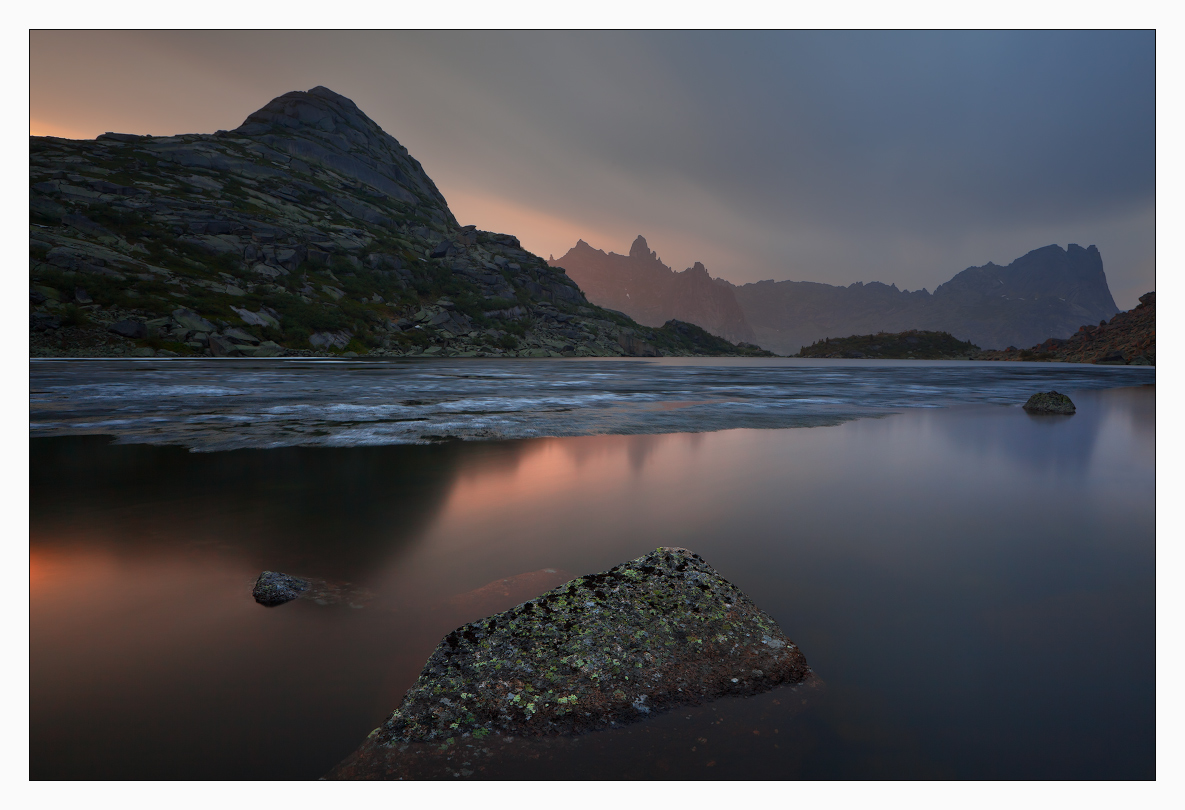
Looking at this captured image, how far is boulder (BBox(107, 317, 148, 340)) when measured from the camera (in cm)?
8081

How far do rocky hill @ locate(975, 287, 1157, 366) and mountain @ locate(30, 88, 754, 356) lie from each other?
409 ft

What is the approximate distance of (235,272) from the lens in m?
122

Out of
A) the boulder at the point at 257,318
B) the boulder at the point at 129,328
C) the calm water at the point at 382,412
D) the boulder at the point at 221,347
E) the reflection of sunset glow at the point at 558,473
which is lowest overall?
the reflection of sunset glow at the point at 558,473

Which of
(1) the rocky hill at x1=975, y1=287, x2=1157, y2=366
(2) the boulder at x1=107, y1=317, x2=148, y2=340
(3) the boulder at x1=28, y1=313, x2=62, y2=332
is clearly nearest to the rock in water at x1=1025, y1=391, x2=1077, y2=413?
(1) the rocky hill at x1=975, y1=287, x2=1157, y2=366

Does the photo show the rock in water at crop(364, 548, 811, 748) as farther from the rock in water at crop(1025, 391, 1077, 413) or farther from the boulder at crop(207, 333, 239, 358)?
the boulder at crop(207, 333, 239, 358)

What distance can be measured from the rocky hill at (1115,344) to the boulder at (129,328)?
162m

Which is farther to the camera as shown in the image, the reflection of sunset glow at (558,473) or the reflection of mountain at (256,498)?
the reflection of sunset glow at (558,473)

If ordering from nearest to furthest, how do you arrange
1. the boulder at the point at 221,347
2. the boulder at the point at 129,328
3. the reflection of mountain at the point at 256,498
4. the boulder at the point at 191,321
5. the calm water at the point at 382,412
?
the reflection of mountain at the point at 256,498 < the calm water at the point at 382,412 < the boulder at the point at 129,328 < the boulder at the point at 221,347 < the boulder at the point at 191,321

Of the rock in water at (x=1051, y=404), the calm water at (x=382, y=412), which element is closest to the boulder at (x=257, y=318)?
the calm water at (x=382, y=412)

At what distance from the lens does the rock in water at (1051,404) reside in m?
23.1

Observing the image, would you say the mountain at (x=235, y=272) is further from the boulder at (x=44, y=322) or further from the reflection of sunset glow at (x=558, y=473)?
the reflection of sunset glow at (x=558, y=473)

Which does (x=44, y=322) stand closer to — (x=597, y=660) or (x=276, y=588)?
(x=276, y=588)

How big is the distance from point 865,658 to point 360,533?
6.27 metres

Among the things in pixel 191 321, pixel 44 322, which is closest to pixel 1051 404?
pixel 191 321
